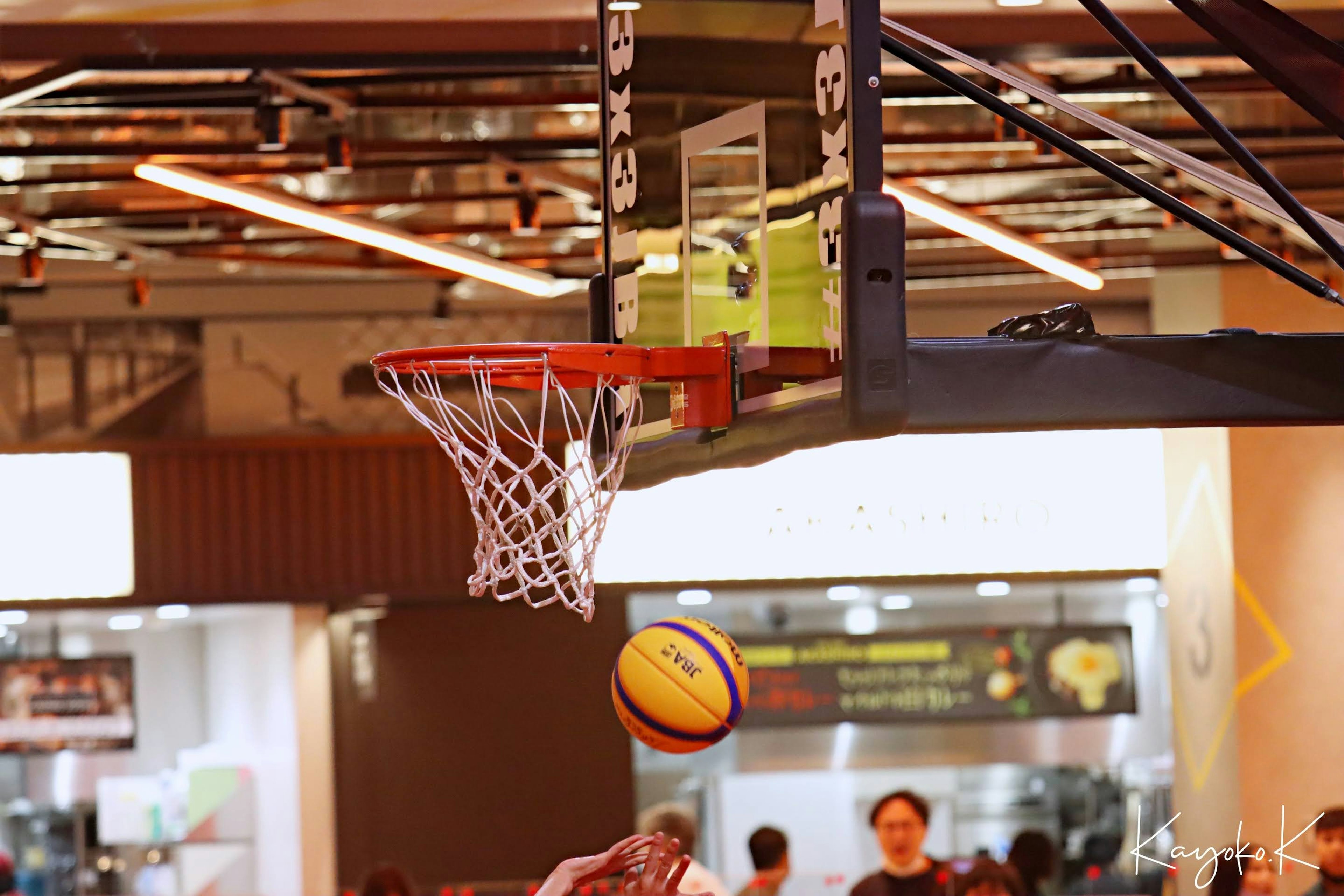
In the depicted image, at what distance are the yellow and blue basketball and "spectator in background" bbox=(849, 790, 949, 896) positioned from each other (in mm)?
3508

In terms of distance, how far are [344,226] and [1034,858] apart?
513 centimetres

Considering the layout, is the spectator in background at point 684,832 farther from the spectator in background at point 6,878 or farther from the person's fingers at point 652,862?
the person's fingers at point 652,862

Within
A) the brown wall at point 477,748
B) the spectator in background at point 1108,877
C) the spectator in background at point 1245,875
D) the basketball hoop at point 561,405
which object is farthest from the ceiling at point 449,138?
the spectator in background at point 1245,875

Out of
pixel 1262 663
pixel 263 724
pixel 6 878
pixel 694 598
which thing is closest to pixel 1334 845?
pixel 1262 663

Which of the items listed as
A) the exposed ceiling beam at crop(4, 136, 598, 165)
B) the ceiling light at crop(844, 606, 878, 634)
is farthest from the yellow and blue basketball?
the ceiling light at crop(844, 606, 878, 634)

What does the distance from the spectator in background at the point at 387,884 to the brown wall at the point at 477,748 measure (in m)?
1.74

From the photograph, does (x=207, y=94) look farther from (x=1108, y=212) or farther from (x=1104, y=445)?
(x=1104, y=445)

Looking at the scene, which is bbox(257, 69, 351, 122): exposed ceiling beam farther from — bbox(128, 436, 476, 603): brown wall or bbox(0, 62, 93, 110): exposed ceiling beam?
bbox(128, 436, 476, 603): brown wall

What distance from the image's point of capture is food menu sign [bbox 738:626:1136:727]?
30.5 feet

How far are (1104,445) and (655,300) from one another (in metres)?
5.98

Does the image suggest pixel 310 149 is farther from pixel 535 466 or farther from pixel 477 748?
pixel 477 748

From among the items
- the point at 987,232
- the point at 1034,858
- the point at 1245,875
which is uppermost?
the point at 987,232

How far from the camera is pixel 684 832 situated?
8078mm

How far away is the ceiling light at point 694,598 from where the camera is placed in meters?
9.09
